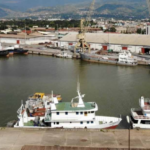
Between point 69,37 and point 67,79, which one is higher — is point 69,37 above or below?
above

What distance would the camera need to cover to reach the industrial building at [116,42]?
1317 cm

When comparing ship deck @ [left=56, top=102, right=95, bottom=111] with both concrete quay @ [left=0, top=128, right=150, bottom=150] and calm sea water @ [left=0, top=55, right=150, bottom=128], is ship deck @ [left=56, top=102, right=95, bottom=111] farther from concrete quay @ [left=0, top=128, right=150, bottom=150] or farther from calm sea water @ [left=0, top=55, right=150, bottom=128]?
calm sea water @ [left=0, top=55, right=150, bottom=128]

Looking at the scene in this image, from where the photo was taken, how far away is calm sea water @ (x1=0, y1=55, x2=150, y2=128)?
603 cm

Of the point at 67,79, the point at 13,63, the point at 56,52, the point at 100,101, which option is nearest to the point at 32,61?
the point at 13,63

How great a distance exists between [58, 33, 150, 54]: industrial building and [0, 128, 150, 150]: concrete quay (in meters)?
9.24

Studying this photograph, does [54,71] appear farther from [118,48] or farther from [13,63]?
[118,48]

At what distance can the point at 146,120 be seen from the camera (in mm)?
4754

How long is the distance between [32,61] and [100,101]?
260 inches

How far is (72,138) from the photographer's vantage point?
4.14 metres

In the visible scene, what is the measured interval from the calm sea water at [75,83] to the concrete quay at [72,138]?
827 mm

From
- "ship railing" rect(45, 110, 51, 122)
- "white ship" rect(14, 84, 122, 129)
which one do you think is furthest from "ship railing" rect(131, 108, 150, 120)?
"ship railing" rect(45, 110, 51, 122)

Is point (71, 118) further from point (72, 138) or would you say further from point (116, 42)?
point (116, 42)

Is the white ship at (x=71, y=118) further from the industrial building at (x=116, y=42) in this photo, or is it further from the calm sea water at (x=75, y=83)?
the industrial building at (x=116, y=42)

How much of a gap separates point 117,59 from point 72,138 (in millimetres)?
7694
